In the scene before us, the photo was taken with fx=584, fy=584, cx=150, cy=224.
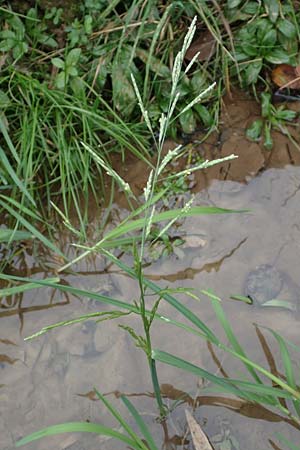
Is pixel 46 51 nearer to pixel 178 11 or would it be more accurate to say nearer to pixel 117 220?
pixel 178 11

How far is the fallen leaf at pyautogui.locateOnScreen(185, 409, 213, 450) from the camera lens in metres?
1.60

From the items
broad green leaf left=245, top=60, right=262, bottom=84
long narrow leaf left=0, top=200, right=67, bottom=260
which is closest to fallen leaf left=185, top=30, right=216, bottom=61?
broad green leaf left=245, top=60, right=262, bottom=84

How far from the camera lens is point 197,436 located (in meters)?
1.62

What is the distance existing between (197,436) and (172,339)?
31cm

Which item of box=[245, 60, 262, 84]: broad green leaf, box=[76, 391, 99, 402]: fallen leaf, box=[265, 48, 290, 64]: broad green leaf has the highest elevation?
box=[265, 48, 290, 64]: broad green leaf

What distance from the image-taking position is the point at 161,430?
167cm

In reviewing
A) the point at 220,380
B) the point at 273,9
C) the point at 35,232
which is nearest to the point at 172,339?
the point at 220,380

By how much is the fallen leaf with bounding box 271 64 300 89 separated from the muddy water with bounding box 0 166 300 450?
0.34 meters

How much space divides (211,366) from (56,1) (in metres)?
1.38

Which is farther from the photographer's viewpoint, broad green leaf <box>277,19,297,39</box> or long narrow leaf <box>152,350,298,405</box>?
broad green leaf <box>277,19,297,39</box>

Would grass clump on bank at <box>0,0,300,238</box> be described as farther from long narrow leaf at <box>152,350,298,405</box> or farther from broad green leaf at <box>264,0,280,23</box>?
long narrow leaf at <box>152,350,298,405</box>

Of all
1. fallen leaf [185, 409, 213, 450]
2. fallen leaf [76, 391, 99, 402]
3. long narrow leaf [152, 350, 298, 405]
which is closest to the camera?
long narrow leaf [152, 350, 298, 405]

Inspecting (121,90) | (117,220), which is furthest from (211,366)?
(121,90)

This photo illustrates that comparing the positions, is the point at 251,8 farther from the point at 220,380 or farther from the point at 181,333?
the point at 220,380
